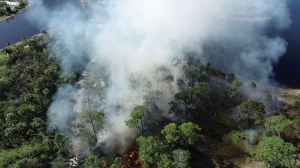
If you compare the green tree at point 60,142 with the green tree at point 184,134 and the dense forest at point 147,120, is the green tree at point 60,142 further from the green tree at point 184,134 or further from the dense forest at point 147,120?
the green tree at point 184,134

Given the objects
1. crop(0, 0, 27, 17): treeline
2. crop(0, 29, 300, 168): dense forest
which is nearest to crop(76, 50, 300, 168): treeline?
crop(0, 29, 300, 168): dense forest

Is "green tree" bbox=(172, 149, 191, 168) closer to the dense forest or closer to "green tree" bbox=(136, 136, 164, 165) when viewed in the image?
the dense forest

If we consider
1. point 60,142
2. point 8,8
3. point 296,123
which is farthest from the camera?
point 8,8

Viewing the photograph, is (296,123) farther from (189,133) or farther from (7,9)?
(7,9)

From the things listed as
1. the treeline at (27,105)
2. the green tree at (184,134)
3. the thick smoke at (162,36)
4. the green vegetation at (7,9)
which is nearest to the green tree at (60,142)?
the treeline at (27,105)

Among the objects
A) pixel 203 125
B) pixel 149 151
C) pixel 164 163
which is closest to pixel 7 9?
pixel 149 151

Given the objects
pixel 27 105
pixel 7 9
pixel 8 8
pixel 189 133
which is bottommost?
pixel 189 133
